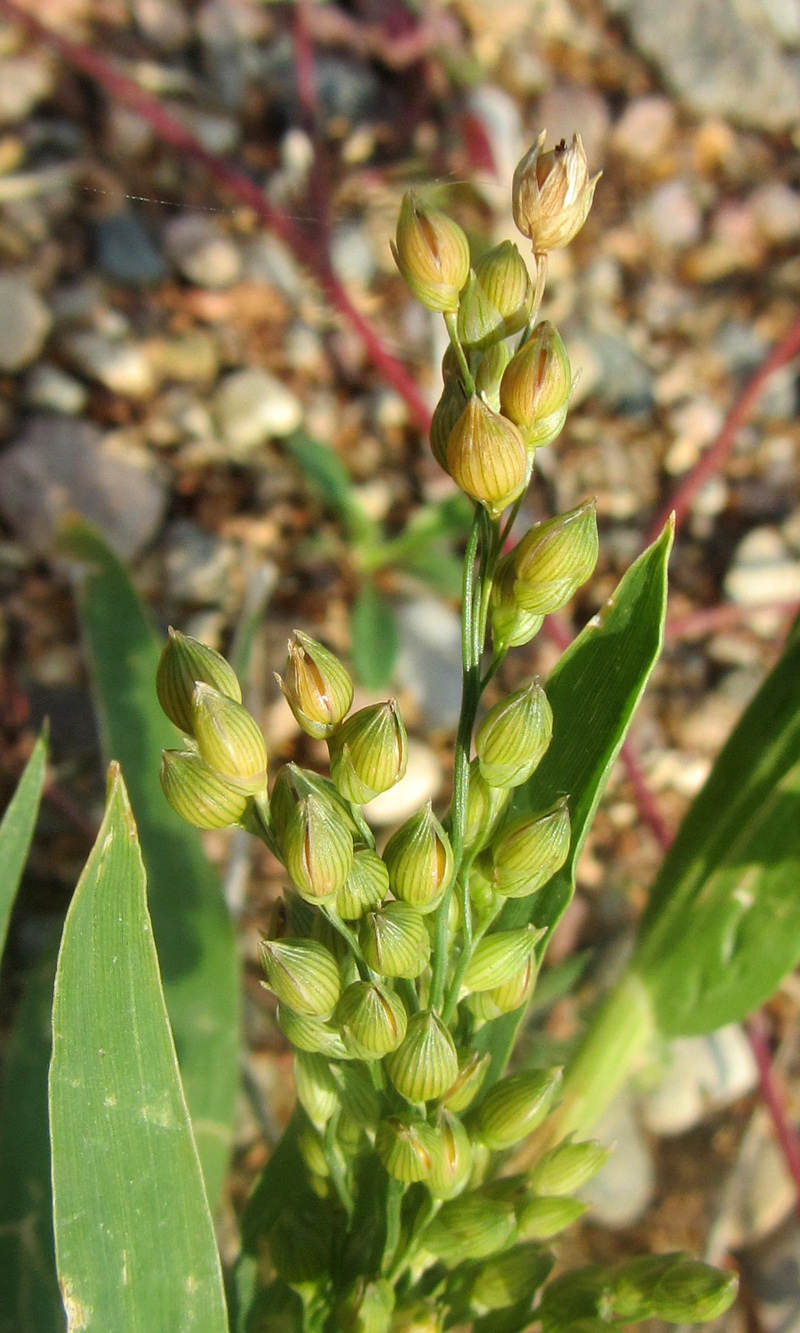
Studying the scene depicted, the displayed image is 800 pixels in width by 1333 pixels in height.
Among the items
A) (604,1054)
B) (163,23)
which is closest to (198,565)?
(604,1054)

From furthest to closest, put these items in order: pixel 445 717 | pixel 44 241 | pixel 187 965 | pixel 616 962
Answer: pixel 44 241 → pixel 445 717 → pixel 616 962 → pixel 187 965

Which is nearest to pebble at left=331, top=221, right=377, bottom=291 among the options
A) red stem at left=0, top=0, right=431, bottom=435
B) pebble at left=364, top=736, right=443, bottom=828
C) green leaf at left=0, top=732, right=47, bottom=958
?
red stem at left=0, top=0, right=431, bottom=435

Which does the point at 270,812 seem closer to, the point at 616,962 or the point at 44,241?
the point at 616,962

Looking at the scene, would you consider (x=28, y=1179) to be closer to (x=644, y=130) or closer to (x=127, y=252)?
(x=127, y=252)

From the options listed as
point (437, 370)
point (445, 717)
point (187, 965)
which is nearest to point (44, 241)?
point (437, 370)

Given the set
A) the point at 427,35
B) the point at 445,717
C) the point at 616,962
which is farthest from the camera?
the point at 427,35

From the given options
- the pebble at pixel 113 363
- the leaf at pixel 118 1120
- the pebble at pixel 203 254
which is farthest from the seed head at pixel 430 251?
the pebble at pixel 203 254

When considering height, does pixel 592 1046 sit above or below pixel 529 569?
below

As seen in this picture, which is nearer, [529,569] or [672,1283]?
[529,569]
